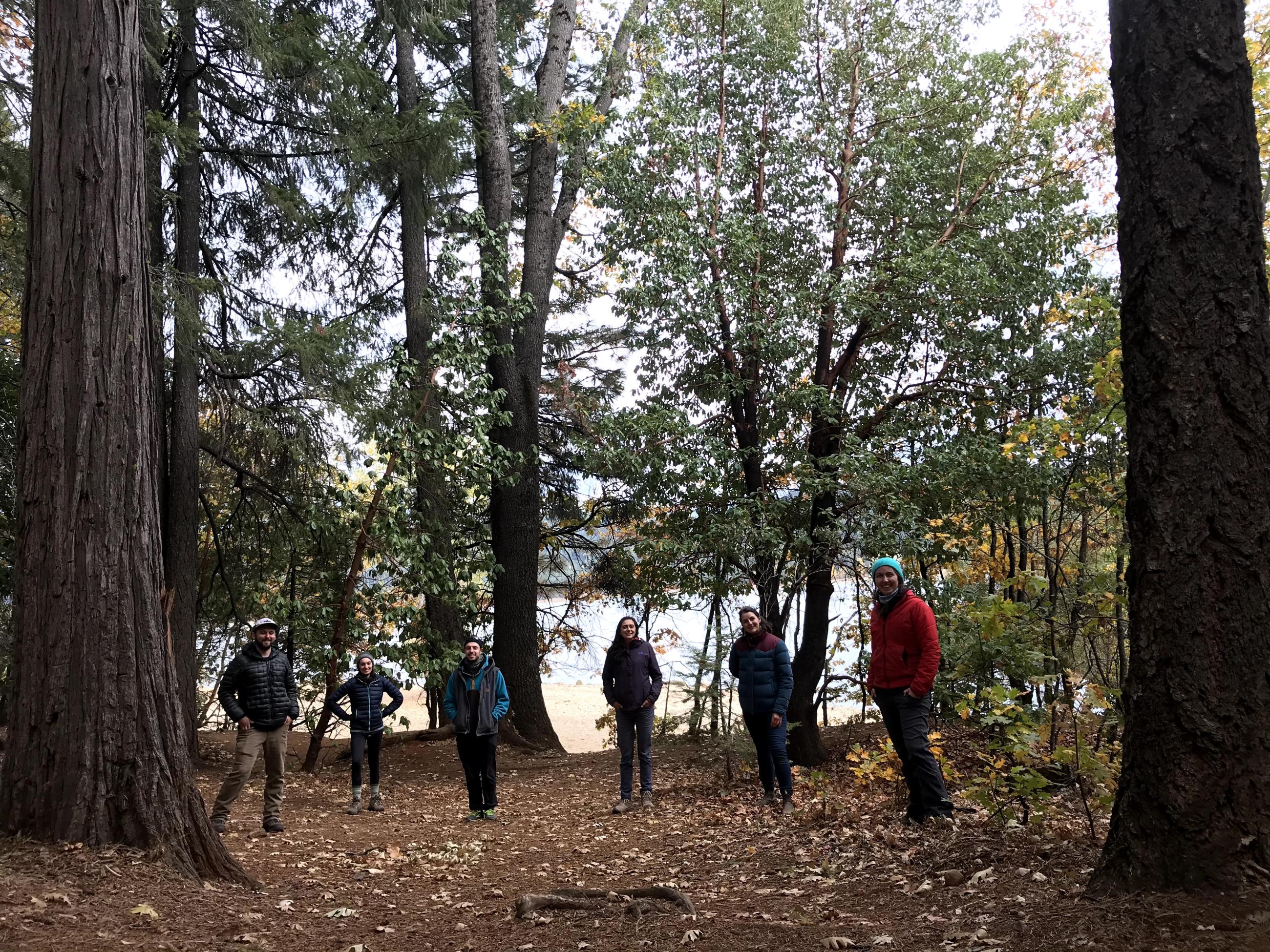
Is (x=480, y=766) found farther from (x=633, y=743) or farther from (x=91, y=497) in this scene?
(x=91, y=497)

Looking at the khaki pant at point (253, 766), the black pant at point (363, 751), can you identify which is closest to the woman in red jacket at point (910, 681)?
the khaki pant at point (253, 766)

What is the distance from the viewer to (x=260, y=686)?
826 centimetres

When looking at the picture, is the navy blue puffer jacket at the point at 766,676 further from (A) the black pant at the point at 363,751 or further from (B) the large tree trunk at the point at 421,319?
(B) the large tree trunk at the point at 421,319

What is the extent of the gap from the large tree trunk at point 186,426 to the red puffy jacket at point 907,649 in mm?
8215

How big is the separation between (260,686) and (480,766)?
2214mm

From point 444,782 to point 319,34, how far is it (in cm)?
966

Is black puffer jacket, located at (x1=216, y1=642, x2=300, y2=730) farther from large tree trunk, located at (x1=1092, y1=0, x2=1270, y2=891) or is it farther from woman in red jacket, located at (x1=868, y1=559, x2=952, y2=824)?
large tree trunk, located at (x1=1092, y1=0, x2=1270, y2=891)

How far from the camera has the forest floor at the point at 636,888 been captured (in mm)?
4008

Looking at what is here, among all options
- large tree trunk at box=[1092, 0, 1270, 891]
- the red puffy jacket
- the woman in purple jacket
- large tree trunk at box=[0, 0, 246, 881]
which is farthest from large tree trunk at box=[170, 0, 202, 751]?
large tree trunk at box=[1092, 0, 1270, 891]

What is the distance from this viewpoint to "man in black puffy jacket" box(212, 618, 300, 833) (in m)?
8.02

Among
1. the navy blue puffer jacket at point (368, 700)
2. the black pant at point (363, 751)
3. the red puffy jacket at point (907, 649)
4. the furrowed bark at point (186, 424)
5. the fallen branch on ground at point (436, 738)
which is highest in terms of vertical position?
the furrowed bark at point (186, 424)

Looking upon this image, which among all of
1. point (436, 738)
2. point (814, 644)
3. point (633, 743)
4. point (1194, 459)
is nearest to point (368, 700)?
point (633, 743)

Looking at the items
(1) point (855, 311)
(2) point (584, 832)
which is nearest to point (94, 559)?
(2) point (584, 832)

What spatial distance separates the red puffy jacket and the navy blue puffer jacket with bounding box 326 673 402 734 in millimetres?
5188
